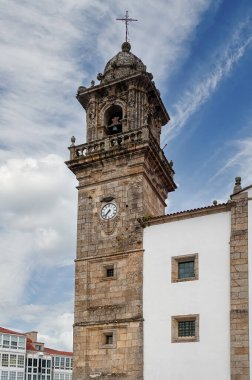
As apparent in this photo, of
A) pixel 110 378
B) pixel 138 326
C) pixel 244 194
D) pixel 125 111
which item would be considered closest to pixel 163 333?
pixel 138 326

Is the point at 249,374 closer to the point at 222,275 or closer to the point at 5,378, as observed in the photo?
the point at 222,275

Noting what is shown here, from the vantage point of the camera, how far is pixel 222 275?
20.1 metres

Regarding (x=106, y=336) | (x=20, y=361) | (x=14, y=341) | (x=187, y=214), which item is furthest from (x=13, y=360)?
(x=187, y=214)

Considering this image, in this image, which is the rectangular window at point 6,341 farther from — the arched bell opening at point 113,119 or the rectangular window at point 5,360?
the arched bell opening at point 113,119

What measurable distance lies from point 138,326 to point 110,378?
227 cm

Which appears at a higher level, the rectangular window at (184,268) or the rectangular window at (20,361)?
the rectangular window at (184,268)

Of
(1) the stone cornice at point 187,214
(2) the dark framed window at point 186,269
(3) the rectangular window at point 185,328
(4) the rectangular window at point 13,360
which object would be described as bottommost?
(4) the rectangular window at point 13,360

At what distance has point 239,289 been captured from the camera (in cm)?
1952

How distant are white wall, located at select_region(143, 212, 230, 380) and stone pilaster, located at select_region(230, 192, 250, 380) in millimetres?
A: 251

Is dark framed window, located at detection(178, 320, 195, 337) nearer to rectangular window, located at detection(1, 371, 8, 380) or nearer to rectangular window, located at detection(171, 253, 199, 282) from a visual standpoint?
rectangular window, located at detection(171, 253, 199, 282)

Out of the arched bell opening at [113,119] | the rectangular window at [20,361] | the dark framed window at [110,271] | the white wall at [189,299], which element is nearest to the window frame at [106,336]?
the white wall at [189,299]

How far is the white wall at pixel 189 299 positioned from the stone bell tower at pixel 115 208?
53cm

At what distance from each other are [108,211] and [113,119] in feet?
16.4

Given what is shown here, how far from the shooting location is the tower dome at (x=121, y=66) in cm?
Answer: 2670
